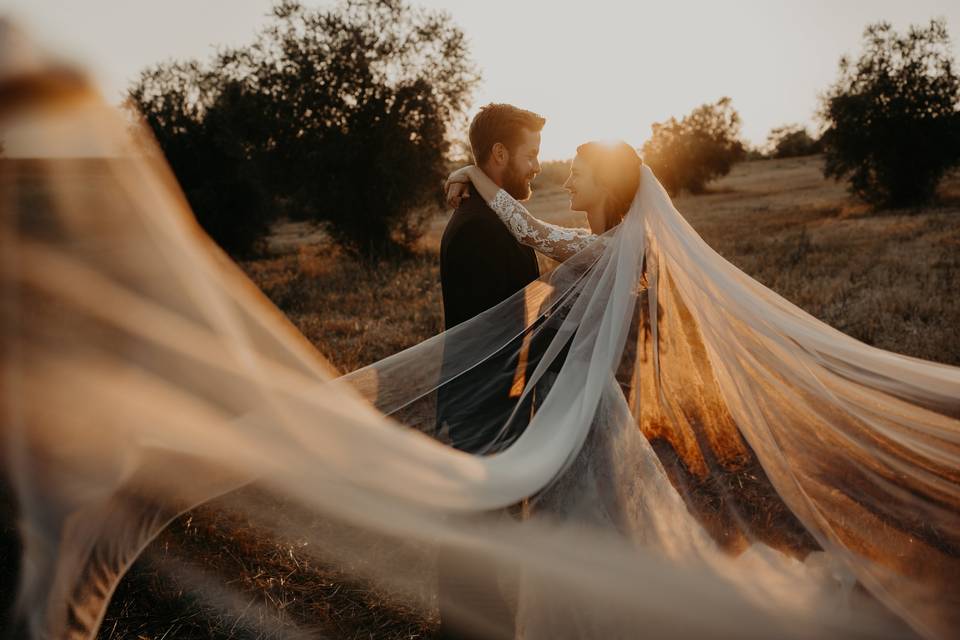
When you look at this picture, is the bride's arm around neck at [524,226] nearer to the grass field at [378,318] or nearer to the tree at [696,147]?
the grass field at [378,318]

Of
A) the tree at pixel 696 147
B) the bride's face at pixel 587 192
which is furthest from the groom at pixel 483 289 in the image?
the tree at pixel 696 147

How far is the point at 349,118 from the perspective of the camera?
16.8m

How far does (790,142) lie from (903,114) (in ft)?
197

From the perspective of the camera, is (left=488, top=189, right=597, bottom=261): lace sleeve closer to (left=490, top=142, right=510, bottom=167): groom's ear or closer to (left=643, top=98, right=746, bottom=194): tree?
(left=490, top=142, right=510, bottom=167): groom's ear

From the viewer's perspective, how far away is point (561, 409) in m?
2.87

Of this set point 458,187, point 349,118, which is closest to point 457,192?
point 458,187

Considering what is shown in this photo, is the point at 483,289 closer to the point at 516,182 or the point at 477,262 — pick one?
the point at 477,262

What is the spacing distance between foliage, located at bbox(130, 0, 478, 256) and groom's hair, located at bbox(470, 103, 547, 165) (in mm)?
13871

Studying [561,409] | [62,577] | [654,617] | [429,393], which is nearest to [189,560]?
[62,577]

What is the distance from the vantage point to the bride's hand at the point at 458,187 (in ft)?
11.3

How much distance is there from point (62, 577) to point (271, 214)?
22585 mm

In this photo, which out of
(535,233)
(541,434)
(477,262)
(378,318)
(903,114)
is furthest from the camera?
(903,114)

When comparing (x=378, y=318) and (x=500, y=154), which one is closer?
(x=500, y=154)

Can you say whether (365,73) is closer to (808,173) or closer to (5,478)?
(5,478)
